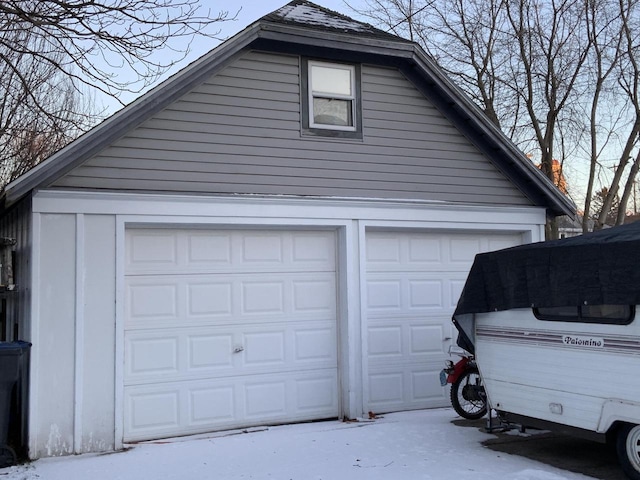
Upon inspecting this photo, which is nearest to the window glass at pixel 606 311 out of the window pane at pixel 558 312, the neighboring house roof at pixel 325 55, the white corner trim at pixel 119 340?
the window pane at pixel 558 312

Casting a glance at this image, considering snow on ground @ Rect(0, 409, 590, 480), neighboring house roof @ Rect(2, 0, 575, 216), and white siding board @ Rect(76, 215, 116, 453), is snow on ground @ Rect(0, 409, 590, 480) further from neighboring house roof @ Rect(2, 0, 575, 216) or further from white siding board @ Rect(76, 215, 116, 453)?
neighboring house roof @ Rect(2, 0, 575, 216)

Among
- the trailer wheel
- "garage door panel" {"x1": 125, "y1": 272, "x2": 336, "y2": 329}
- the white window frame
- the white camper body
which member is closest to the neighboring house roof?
the white window frame

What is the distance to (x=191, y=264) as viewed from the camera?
29.5 ft

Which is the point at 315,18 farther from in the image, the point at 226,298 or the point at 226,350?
the point at 226,350

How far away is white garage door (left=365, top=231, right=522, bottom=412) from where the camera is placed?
9953mm

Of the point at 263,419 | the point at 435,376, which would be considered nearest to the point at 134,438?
the point at 263,419

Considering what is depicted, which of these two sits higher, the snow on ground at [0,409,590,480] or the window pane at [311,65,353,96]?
the window pane at [311,65,353,96]

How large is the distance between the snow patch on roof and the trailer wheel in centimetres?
613

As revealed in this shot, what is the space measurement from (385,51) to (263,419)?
202 inches

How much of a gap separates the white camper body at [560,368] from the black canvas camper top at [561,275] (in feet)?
0.63

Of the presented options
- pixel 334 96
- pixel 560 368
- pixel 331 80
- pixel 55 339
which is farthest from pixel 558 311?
pixel 55 339

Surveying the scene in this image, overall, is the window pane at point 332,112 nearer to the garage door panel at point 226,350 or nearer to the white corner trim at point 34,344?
the garage door panel at point 226,350

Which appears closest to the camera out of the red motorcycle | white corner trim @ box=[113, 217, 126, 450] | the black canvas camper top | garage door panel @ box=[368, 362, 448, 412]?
the black canvas camper top

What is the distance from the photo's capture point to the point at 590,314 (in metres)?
6.73
